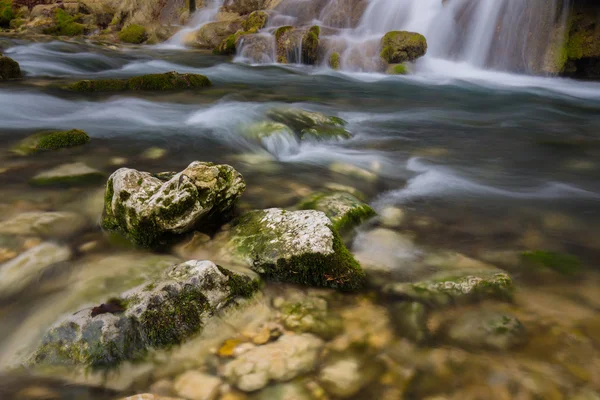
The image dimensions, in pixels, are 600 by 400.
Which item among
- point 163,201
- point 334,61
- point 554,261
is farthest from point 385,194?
point 334,61

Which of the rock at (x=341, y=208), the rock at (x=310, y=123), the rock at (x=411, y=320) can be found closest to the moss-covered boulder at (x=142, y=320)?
the rock at (x=411, y=320)

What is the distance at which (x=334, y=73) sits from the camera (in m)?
13.3

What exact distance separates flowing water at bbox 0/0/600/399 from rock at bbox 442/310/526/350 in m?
0.04

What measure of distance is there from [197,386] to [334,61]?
1340 cm

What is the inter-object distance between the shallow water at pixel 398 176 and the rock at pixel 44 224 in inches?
3.6

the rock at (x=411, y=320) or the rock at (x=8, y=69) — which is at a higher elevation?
the rock at (x=8, y=69)

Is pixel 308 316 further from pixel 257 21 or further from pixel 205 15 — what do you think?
pixel 205 15

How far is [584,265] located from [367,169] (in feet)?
8.46

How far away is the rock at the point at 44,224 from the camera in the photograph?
320cm

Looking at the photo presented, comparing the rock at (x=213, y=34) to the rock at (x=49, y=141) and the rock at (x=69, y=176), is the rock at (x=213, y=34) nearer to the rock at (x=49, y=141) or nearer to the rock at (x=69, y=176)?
the rock at (x=49, y=141)

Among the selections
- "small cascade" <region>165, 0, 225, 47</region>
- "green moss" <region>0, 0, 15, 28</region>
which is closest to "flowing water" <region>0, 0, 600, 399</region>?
"small cascade" <region>165, 0, 225, 47</region>

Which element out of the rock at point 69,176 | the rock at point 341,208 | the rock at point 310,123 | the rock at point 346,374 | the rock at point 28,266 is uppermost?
the rock at point 310,123

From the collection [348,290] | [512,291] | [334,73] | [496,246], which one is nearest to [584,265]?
A: [496,246]

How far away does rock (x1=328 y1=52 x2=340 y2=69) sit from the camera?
1402 centimetres
